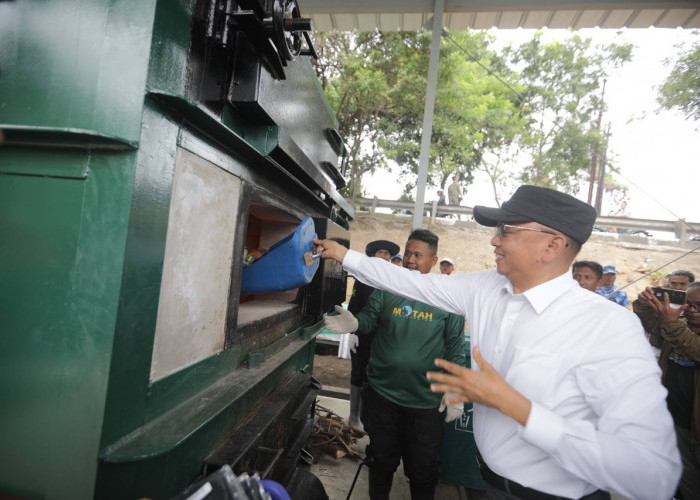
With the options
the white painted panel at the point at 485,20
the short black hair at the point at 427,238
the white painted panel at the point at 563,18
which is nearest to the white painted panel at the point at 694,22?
the white painted panel at the point at 563,18

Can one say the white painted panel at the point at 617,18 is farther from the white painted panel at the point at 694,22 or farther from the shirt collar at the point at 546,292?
the shirt collar at the point at 546,292

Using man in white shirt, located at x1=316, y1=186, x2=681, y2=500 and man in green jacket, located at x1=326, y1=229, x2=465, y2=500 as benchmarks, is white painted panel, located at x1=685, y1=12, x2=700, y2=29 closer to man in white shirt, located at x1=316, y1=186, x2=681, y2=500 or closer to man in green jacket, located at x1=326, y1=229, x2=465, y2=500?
man in green jacket, located at x1=326, y1=229, x2=465, y2=500

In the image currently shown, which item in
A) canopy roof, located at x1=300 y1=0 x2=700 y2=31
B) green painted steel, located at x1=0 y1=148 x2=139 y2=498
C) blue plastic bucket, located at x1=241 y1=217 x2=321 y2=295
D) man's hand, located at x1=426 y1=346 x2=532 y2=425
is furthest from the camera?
canopy roof, located at x1=300 y1=0 x2=700 y2=31

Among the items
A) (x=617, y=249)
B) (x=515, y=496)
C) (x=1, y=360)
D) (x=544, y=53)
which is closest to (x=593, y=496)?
(x=515, y=496)

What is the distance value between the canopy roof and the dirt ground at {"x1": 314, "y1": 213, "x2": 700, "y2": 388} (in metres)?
8.05

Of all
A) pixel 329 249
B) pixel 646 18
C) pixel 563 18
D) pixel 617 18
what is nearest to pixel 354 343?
pixel 329 249

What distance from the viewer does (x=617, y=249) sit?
41.6 feet

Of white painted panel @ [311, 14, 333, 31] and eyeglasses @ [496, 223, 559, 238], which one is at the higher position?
white painted panel @ [311, 14, 333, 31]

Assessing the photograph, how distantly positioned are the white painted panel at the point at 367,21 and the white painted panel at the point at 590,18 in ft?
9.47

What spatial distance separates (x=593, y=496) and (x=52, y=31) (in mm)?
2827

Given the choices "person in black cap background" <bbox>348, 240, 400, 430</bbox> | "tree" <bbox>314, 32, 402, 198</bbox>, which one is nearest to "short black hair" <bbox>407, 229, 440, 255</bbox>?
"person in black cap background" <bbox>348, 240, 400, 430</bbox>

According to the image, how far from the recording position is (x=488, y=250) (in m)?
13.1

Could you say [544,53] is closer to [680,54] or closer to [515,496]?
[680,54]

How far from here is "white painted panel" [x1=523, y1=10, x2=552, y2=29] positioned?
512cm
